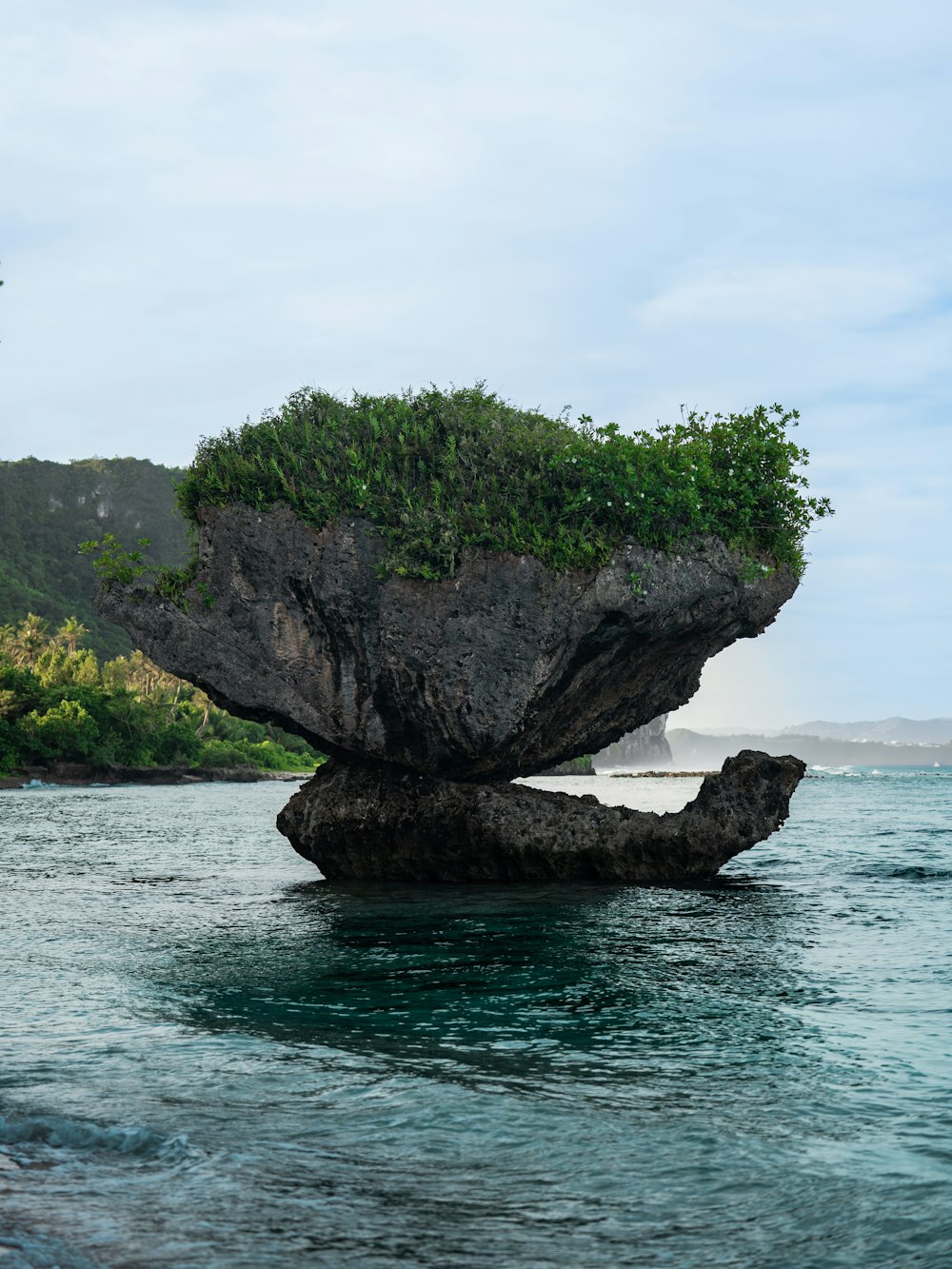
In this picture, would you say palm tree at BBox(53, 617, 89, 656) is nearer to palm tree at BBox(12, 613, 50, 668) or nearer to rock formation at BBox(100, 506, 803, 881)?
palm tree at BBox(12, 613, 50, 668)

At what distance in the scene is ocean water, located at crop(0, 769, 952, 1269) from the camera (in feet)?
16.3

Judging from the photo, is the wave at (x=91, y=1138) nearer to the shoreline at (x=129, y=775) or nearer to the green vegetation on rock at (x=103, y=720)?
the green vegetation on rock at (x=103, y=720)

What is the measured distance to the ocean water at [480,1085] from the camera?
498 centimetres

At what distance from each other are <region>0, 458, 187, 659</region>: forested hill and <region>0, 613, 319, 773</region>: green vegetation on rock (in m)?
6.64

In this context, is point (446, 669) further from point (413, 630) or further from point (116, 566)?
point (116, 566)

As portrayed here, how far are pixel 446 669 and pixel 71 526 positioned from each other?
128 m

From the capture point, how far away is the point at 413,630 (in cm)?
1609

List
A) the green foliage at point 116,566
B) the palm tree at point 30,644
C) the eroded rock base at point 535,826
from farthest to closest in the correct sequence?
1. the palm tree at point 30,644
2. the green foliage at point 116,566
3. the eroded rock base at point 535,826

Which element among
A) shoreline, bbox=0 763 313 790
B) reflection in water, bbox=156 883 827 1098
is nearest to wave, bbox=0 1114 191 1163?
reflection in water, bbox=156 883 827 1098

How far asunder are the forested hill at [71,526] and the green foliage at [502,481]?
305 feet

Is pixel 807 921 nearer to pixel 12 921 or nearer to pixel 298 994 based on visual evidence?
pixel 298 994

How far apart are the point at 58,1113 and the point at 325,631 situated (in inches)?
422

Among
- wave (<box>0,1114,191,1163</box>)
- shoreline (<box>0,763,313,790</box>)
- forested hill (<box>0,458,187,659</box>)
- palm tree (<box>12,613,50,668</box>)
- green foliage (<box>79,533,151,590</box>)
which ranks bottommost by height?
shoreline (<box>0,763,313,790</box>)

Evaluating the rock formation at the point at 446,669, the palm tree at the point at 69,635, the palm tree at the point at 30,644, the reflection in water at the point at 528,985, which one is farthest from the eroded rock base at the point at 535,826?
the palm tree at the point at 69,635
